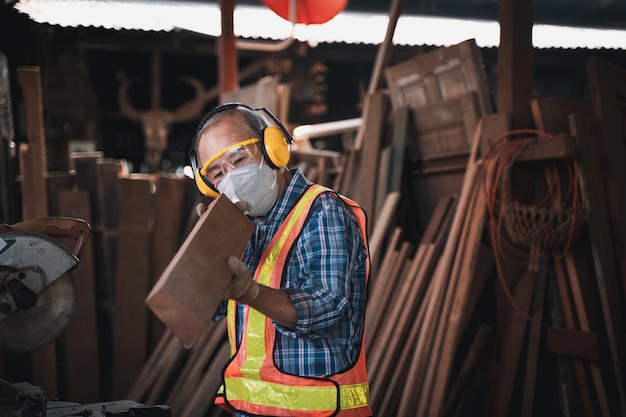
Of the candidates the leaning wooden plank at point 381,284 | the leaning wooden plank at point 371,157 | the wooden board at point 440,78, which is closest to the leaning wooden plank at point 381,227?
the leaning wooden plank at point 381,284

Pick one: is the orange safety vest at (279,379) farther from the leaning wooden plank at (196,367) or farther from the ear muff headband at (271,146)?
the leaning wooden plank at (196,367)

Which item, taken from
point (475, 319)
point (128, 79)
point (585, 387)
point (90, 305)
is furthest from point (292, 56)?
point (585, 387)

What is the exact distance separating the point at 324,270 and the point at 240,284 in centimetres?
32

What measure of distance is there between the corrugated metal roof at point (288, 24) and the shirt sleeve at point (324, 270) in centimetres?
661

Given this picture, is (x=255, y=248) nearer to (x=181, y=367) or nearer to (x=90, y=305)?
(x=181, y=367)

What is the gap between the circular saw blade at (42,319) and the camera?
2643 millimetres

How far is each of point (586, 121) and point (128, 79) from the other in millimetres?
7827

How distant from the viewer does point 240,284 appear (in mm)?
2039

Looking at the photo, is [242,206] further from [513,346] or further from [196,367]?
[196,367]

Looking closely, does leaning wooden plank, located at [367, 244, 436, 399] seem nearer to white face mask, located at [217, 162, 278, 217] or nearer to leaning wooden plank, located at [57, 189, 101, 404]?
white face mask, located at [217, 162, 278, 217]

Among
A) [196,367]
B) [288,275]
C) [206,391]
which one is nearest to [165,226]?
[196,367]

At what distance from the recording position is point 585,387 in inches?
164

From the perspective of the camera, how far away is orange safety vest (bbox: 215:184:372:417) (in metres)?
2.33

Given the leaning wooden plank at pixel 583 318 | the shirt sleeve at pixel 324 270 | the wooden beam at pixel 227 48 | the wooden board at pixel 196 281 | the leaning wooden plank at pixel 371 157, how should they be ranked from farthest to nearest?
1. the wooden beam at pixel 227 48
2. the leaning wooden plank at pixel 371 157
3. the leaning wooden plank at pixel 583 318
4. the shirt sleeve at pixel 324 270
5. the wooden board at pixel 196 281
